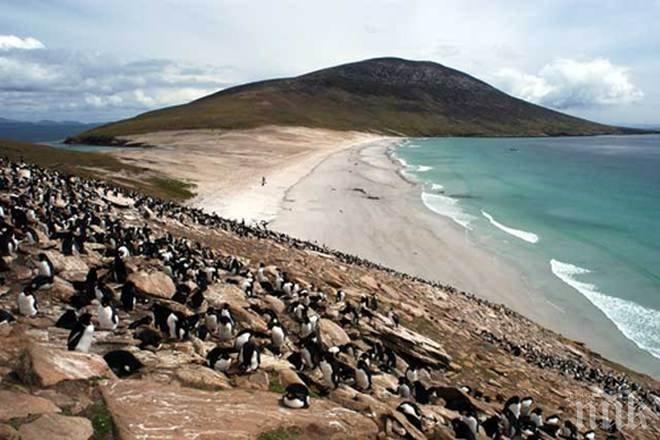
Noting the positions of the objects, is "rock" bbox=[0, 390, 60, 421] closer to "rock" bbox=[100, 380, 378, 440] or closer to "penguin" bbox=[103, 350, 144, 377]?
"rock" bbox=[100, 380, 378, 440]

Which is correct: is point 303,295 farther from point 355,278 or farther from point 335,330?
point 355,278

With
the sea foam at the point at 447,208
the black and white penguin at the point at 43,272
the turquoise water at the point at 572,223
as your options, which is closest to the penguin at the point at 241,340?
the black and white penguin at the point at 43,272

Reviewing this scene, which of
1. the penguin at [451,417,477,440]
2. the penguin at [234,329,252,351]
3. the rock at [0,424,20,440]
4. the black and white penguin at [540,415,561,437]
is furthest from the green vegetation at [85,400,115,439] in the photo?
the black and white penguin at [540,415,561,437]

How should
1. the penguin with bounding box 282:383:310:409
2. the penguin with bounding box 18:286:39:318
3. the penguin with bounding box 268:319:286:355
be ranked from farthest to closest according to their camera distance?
the penguin with bounding box 268:319:286:355 < the penguin with bounding box 18:286:39:318 < the penguin with bounding box 282:383:310:409

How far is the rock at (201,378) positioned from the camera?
35.0ft

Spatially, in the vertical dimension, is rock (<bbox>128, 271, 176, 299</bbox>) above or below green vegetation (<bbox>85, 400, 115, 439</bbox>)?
above

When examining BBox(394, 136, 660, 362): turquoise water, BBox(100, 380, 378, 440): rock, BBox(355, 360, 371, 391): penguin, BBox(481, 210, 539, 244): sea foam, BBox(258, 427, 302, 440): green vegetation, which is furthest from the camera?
BBox(481, 210, 539, 244): sea foam

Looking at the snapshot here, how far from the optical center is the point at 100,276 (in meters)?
15.4

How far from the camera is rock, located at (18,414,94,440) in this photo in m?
7.84

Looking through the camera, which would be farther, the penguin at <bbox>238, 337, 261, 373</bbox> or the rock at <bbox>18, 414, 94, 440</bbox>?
the penguin at <bbox>238, 337, 261, 373</bbox>

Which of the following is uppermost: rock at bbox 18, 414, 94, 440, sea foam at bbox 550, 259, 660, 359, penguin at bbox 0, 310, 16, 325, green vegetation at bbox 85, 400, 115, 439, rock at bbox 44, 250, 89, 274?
rock at bbox 44, 250, 89, 274

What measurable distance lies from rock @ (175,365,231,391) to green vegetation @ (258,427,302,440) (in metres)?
1.69

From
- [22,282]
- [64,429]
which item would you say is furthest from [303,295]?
[64,429]

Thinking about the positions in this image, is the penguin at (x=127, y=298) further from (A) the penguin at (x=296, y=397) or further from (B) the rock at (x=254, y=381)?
(A) the penguin at (x=296, y=397)
